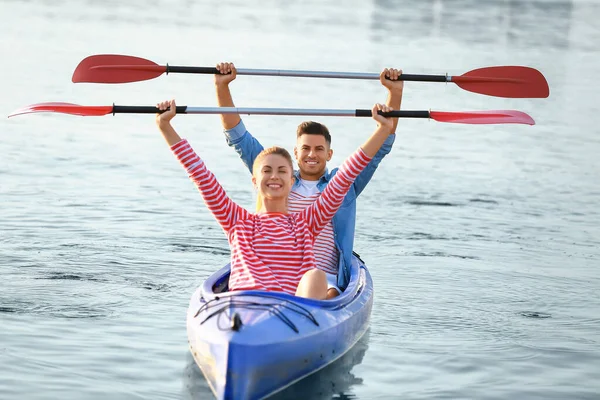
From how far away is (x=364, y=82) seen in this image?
21.8 m

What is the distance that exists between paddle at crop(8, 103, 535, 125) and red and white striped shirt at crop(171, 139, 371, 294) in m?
0.49

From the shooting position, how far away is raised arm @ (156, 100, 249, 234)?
655 centimetres

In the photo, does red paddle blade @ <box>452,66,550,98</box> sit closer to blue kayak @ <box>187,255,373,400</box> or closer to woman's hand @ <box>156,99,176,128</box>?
blue kayak @ <box>187,255,373,400</box>

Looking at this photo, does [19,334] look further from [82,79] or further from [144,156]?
[144,156]

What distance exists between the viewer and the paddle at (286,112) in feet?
22.9

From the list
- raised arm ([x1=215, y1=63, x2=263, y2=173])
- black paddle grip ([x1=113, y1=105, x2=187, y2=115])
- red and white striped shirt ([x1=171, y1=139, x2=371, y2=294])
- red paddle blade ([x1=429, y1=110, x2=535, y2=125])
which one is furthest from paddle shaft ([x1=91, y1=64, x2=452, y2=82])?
red and white striped shirt ([x1=171, y1=139, x2=371, y2=294])

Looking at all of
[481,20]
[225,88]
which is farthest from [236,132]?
[481,20]

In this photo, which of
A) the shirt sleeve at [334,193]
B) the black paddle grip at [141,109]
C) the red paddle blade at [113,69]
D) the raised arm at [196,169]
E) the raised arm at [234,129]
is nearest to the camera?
the raised arm at [196,169]

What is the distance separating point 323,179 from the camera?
303 inches

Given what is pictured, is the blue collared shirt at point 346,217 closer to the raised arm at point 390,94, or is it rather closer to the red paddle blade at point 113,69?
the raised arm at point 390,94

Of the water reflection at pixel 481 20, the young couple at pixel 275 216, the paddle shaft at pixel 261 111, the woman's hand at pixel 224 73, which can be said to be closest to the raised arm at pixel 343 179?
the young couple at pixel 275 216

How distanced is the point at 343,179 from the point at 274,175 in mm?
416

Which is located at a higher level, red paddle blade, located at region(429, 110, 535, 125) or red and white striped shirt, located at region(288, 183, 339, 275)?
red paddle blade, located at region(429, 110, 535, 125)

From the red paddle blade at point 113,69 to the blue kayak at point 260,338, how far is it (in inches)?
90.8
